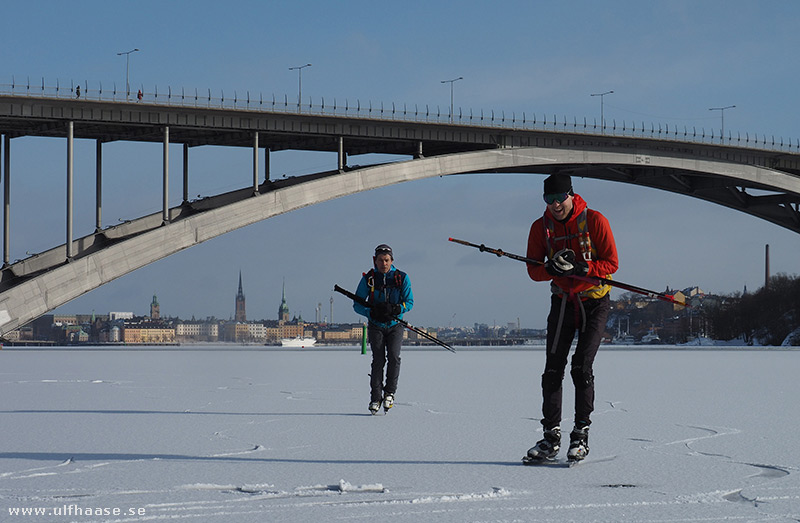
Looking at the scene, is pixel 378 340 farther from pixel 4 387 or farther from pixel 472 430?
pixel 4 387

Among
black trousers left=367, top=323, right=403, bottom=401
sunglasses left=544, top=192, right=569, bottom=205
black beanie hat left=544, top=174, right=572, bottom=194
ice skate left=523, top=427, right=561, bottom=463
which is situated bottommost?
ice skate left=523, top=427, right=561, bottom=463

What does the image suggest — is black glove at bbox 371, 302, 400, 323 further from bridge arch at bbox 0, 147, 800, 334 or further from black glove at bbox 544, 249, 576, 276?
A: bridge arch at bbox 0, 147, 800, 334

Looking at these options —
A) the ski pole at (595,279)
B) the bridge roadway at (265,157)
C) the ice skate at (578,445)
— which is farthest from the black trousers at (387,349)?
the bridge roadway at (265,157)

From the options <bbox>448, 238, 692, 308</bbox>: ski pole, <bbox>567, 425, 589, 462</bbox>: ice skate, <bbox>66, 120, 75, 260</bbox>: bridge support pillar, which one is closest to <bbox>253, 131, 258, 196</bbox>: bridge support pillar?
<bbox>66, 120, 75, 260</bbox>: bridge support pillar

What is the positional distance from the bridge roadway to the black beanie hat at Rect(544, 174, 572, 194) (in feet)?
81.2

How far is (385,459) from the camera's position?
5883 mm

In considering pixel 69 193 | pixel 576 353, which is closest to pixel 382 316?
pixel 576 353

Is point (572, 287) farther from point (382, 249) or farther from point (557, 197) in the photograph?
point (382, 249)

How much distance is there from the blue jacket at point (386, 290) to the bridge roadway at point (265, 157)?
Result: 21.1 m

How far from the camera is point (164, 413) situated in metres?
9.04

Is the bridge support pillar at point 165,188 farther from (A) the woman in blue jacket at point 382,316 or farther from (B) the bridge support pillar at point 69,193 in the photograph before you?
(A) the woman in blue jacket at point 382,316

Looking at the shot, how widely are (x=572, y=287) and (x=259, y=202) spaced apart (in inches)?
1102

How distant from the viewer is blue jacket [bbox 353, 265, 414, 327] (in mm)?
9094

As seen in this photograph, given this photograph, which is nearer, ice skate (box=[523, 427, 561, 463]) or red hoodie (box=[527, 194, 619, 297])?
ice skate (box=[523, 427, 561, 463])
